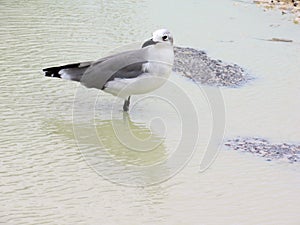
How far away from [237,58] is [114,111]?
1.89 m

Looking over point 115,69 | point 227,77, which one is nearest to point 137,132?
point 115,69

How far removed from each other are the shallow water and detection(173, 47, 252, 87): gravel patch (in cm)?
14

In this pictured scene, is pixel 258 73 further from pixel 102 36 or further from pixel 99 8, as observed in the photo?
pixel 99 8

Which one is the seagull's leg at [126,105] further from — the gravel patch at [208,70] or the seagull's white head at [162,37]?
the gravel patch at [208,70]

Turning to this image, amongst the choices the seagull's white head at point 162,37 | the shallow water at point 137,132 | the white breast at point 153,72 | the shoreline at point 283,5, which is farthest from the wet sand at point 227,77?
the shoreline at point 283,5

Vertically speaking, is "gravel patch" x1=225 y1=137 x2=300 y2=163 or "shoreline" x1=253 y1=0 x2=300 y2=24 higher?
"shoreline" x1=253 y1=0 x2=300 y2=24

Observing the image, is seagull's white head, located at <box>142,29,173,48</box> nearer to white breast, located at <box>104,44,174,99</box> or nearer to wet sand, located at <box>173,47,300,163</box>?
white breast, located at <box>104,44,174,99</box>

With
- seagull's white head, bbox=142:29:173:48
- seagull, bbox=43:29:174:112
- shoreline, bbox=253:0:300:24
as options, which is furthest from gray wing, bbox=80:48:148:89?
shoreline, bbox=253:0:300:24

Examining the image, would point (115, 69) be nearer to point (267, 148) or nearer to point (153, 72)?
point (153, 72)

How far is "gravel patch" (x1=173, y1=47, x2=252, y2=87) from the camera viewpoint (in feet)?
19.1

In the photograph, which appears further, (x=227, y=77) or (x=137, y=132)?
(x=227, y=77)

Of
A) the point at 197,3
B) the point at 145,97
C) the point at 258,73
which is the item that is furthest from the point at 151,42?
the point at 197,3

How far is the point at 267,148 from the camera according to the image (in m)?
4.49

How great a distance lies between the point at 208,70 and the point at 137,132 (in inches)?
59.9
